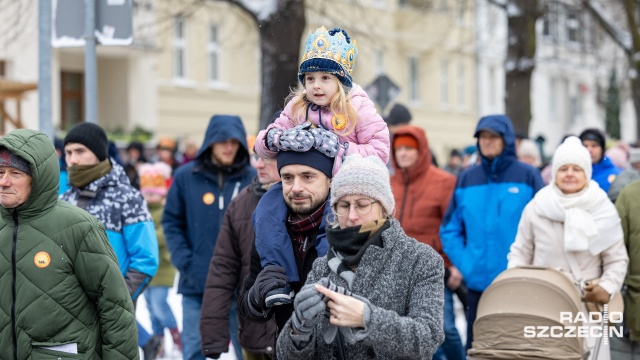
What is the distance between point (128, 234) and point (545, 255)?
2.91 metres

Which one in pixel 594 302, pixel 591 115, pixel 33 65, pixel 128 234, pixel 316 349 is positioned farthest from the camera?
pixel 591 115

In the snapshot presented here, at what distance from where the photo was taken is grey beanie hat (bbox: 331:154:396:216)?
4.36m

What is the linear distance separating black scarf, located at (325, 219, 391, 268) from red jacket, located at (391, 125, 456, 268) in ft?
16.0

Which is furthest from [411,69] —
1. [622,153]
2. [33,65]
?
[622,153]

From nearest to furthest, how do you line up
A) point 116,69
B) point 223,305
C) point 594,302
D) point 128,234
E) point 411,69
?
1. point 223,305
2. point 128,234
3. point 594,302
4. point 116,69
5. point 411,69

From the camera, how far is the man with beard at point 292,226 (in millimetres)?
4758

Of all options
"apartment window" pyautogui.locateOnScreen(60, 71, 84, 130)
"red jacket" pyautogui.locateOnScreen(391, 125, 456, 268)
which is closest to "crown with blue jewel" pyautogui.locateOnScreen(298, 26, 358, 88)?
"red jacket" pyautogui.locateOnScreen(391, 125, 456, 268)

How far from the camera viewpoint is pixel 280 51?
15.0 metres

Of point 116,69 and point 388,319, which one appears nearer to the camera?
point 388,319

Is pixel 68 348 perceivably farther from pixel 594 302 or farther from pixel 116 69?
pixel 116 69

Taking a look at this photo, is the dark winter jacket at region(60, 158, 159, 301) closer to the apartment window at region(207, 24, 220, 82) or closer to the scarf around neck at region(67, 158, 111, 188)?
the scarf around neck at region(67, 158, 111, 188)

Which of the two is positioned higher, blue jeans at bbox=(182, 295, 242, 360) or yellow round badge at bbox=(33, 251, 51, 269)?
yellow round badge at bbox=(33, 251, 51, 269)

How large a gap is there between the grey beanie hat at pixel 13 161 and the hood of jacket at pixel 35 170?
0.04 meters

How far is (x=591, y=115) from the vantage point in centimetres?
6169
